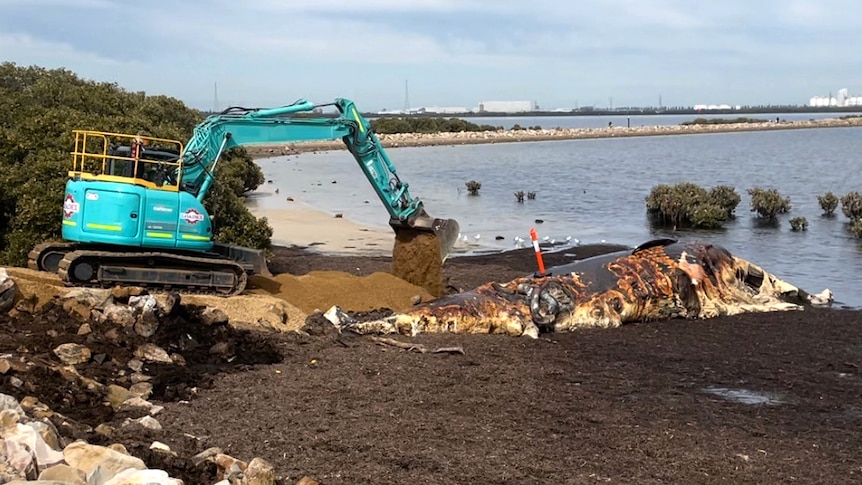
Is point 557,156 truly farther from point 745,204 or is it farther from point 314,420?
point 314,420

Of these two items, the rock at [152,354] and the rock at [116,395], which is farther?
the rock at [152,354]

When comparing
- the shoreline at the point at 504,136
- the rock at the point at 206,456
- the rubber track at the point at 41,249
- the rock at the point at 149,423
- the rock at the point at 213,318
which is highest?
the shoreline at the point at 504,136

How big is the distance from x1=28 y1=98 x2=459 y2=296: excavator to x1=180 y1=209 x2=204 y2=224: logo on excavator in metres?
0.02

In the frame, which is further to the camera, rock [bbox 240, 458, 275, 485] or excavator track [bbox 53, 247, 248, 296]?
excavator track [bbox 53, 247, 248, 296]

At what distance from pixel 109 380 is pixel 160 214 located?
17.0ft

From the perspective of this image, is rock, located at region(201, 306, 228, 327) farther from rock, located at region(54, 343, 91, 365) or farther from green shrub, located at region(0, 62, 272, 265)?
green shrub, located at region(0, 62, 272, 265)

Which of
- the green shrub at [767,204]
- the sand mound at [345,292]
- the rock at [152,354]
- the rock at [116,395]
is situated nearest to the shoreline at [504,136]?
the green shrub at [767,204]

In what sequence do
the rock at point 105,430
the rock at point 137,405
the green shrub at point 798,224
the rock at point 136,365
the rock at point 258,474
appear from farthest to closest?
the green shrub at point 798,224
the rock at point 136,365
the rock at point 137,405
the rock at point 105,430
the rock at point 258,474

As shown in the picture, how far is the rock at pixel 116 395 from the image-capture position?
1030 cm

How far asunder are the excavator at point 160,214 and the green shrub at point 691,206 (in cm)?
1843

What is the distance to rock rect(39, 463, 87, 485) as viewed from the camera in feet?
21.8

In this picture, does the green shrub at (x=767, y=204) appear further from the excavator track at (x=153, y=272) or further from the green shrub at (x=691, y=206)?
the excavator track at (x=153, y=272)

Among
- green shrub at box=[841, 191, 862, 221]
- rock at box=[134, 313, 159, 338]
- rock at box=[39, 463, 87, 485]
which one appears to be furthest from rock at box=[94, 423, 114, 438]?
green shrub at box=[841, 191, 862, 221]

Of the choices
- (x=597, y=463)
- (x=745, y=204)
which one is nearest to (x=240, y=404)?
(x=597, y=463)
